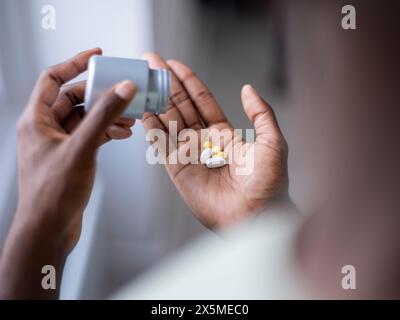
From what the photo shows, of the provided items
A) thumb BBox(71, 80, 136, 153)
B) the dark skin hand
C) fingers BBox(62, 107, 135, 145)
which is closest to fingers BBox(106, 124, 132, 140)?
fingers BBox(62, 107, 135, 145)

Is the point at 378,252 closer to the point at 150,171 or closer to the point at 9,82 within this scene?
the point at 150,171

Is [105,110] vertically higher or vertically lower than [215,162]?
higher

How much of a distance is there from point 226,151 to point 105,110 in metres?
0.35

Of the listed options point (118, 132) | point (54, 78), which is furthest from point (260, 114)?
point (54, 78)

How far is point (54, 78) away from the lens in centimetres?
84

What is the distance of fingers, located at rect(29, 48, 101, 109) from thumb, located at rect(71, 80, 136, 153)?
140 mm

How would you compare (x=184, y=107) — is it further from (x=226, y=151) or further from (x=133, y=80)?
(x=133, y=80)

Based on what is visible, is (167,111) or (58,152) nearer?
(58,152)

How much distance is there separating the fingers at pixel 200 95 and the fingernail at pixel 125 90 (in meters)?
0.31

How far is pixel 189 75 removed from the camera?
97 centimetres

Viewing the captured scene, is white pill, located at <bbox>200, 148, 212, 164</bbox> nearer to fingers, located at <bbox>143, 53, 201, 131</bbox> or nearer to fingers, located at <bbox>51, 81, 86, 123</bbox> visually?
fingers, located at <bbox>143, 53, 201, 131</bbox>

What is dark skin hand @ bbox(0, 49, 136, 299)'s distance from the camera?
70 centimetres

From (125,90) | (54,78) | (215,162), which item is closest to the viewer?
(125,90)

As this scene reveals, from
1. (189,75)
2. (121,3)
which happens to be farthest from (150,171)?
(121,3)
